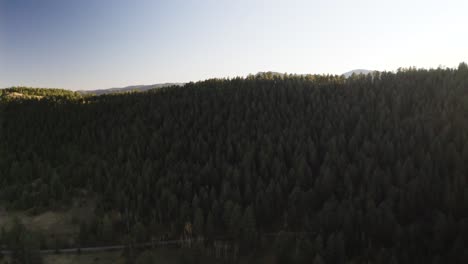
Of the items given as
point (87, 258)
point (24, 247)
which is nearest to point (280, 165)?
point (87, 258)

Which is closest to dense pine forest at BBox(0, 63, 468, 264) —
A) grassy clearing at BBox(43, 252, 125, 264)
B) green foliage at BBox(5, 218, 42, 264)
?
grassy clearing at BBox(43, 252, 125, 264)

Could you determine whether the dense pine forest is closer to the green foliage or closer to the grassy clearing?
the grassy clearing

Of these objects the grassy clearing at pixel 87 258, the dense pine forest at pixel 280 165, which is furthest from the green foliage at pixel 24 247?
the dense pine forest at pixel 280 165

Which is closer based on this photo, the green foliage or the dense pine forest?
the dense pine forest

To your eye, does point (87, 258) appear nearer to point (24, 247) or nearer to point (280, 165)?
point (24, 247)

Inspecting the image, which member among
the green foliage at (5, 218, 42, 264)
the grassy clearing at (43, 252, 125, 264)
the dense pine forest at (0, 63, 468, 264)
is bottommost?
the grassy clearing at (43, 252, 125, 264)

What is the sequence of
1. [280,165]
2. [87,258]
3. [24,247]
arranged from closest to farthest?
[24,247] → [87,258] → [280,165]

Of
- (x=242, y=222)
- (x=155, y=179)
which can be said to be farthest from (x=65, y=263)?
(x=242, y=222)

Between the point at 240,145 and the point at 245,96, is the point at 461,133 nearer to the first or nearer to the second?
the point at 240,145

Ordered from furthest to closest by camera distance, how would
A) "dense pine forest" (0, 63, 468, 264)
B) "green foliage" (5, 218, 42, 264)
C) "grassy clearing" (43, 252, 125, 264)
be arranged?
"grassy clearing" (43, 252, 125, 264)
"green foliage" (5, 218, 42, 264)
"dense pine forest" (0, 63, 468, 264)
